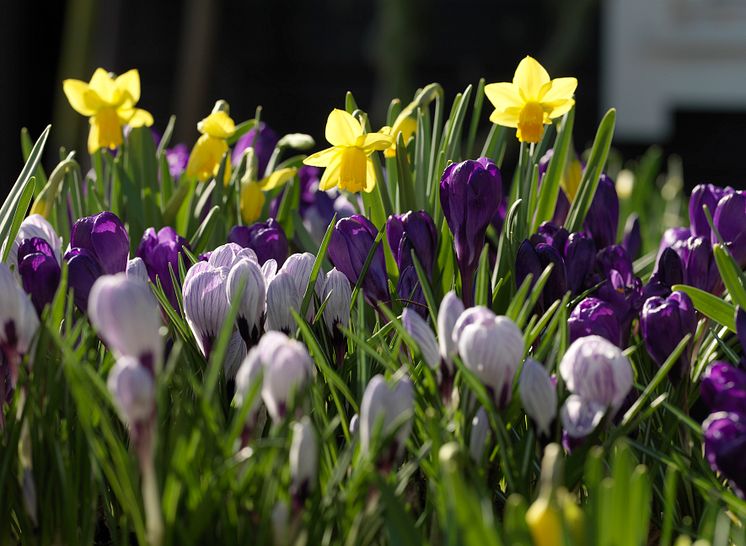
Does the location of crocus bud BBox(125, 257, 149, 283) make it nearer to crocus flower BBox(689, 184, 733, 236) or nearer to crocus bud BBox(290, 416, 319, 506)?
crocus bud BBox(290, 416, 319, 506)

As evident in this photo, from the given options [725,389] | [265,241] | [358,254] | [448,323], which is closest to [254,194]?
[265,241]

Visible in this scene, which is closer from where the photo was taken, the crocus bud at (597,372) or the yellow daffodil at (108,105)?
the crocus bud at (597,372)

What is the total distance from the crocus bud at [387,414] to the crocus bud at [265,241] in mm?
389

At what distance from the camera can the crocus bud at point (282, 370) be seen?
21.6 inches

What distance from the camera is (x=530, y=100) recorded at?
92cm

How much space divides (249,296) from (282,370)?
16 cm

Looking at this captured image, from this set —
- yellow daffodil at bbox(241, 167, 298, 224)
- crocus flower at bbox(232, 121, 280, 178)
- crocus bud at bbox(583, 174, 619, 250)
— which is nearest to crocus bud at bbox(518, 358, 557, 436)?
crocus bud at bbox(583, 174, 619, 250)

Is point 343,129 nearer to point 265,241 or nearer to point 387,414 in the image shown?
point 265,241

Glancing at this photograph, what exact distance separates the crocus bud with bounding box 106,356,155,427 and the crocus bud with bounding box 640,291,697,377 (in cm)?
40

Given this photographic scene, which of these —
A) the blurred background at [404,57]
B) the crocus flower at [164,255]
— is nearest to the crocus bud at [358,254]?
the crocus flower at [164,255]

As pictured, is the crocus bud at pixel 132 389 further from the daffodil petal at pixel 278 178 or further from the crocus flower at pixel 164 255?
the daffodil petal at pixel 278 178

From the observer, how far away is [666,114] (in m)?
5.50

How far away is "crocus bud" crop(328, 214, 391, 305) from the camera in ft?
2.77

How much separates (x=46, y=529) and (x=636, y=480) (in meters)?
0.36
